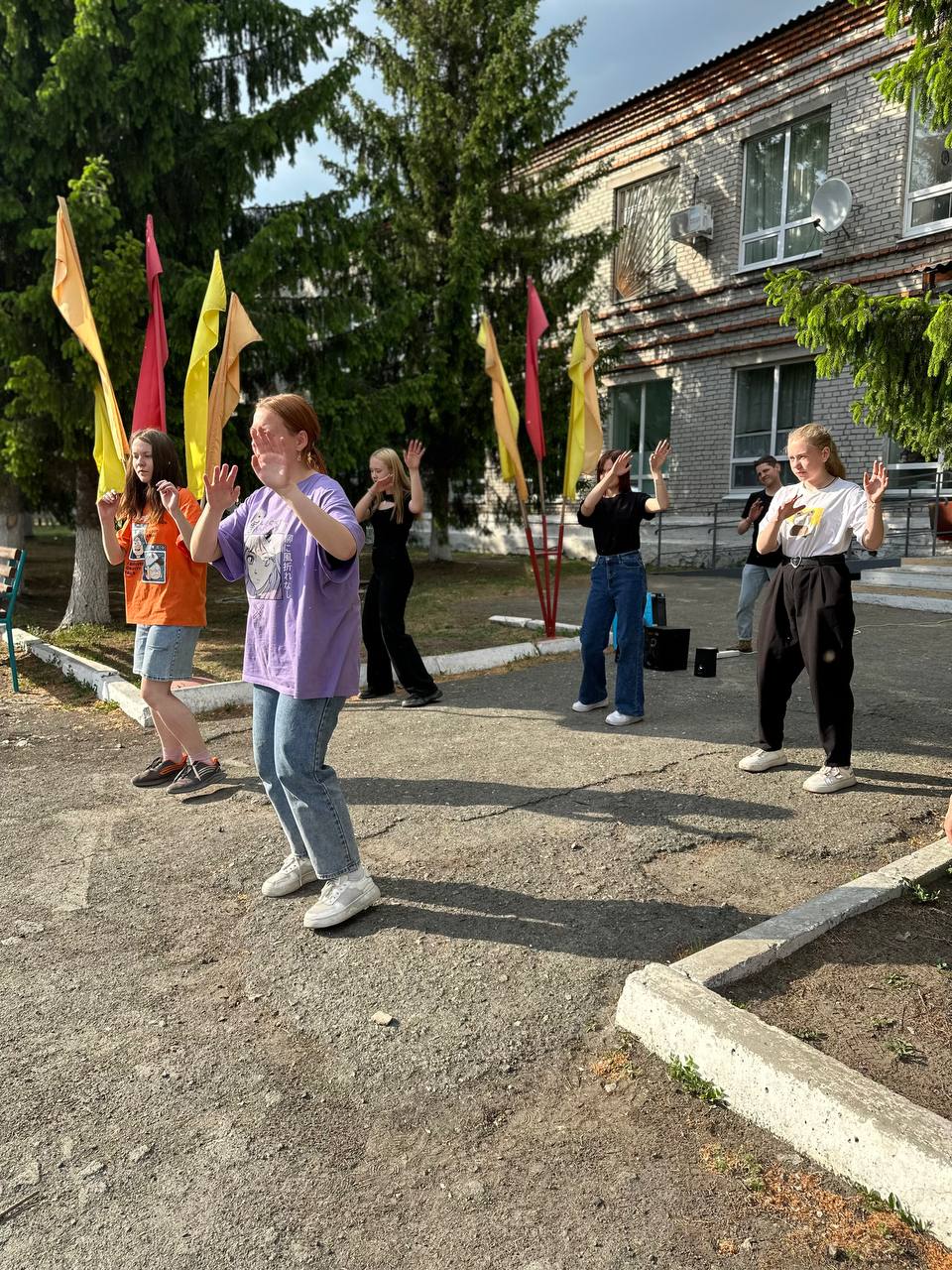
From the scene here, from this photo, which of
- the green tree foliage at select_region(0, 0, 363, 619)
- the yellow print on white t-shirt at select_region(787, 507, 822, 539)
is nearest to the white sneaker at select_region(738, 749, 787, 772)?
the yellow print on white t-shirt at select_region(787, 507, 822, 539)

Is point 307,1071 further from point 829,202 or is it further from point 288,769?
point 829,202

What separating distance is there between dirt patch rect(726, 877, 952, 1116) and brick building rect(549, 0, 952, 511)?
13.4m

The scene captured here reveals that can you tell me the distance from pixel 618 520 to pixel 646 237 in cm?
1569

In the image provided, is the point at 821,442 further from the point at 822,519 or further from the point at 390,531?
the point at 390,531

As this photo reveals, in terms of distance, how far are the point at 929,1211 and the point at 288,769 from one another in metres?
2.25

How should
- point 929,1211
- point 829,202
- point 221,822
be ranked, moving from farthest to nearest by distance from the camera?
point 829,202 < point 221,822 < point 929,1211

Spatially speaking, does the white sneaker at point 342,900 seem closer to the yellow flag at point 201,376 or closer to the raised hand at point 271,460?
the raised hand at point 271,460

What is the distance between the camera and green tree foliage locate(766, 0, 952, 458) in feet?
16.0

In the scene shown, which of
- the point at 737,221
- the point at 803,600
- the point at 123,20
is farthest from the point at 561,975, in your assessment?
A: the point at 737,221

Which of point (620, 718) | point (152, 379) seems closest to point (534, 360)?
point (152, 379)

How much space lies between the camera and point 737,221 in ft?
58.0

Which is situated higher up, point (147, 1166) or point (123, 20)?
point (123, 20)

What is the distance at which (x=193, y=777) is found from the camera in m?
5.09

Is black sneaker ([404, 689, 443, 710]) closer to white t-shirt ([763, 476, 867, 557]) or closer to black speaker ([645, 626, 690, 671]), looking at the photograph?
black speaker ([645, 626, 690, 671])
